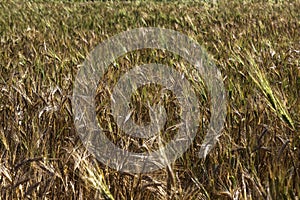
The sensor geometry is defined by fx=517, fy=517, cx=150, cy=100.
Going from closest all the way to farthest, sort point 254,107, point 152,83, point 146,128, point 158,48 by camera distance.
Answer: point 254,107
point 146,128
point 152,83
point 158,48

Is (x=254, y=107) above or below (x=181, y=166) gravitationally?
above

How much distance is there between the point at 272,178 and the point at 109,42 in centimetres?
228

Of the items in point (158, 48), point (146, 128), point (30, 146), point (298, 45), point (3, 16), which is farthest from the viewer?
point (3, 16)

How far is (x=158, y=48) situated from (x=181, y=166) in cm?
150

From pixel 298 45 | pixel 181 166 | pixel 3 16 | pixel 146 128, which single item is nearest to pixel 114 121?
pixel 146 128

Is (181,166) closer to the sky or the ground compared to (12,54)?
closer to the ground

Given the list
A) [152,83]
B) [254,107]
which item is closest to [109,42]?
[152,83]

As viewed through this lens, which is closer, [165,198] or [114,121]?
[165,198]

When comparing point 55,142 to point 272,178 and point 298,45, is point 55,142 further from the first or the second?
point 298,45

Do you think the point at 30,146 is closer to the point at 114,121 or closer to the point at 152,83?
the point at 114,121

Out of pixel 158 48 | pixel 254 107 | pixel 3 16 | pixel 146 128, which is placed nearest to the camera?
pixel 254 107

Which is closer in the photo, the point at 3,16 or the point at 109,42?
the point at 109,42

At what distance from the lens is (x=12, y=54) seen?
2980 mm

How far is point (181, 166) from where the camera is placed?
1.39m
